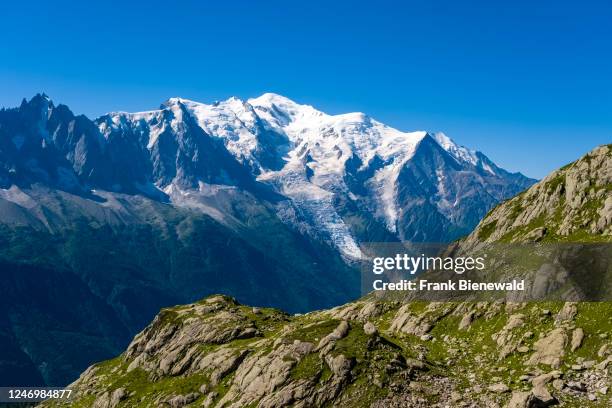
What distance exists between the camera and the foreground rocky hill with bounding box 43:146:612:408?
82688 millimetres

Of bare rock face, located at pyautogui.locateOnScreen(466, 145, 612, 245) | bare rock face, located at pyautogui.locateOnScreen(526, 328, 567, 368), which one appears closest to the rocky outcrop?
bare rock face, located at pyautogui.locateOnScreen(526, 328, 567, 368)

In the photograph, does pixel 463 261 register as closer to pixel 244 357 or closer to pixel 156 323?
pixel 244 357

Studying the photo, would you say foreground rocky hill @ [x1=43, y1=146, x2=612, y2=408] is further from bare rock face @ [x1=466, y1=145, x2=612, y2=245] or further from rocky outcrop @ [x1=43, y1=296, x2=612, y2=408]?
bare rock face @ [x1=466, y1=145, x2=612, y2=245]

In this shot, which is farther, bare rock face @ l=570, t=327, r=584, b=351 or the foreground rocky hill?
bare rock face @ l=570, t=327, r=584, b=351

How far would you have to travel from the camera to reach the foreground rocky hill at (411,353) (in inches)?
3255

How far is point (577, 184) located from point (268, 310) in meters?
70.4

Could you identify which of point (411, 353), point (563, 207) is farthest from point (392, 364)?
point (563, 207)

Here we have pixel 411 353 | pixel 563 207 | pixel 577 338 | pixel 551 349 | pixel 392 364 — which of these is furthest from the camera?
pixel 563 207

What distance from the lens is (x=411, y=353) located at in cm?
9569

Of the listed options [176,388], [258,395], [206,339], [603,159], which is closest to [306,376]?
[258,395]

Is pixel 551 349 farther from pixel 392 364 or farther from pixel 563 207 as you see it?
pixel 563 207

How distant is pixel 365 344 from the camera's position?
94750 millimetres

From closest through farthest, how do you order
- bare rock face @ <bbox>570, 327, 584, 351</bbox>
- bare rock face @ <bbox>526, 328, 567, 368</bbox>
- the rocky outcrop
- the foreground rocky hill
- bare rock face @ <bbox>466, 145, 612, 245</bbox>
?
1. the rocky outcrop
2. the foreground rocky hill
3. bare rock face @ <bbox>526, 328, 567, 368</bbox>
4. bare rock face @ <bbox>570, 327, 584, 351</bbox>
5. bare rock face @ <bbox>466, 145, 612, 245</bbox>

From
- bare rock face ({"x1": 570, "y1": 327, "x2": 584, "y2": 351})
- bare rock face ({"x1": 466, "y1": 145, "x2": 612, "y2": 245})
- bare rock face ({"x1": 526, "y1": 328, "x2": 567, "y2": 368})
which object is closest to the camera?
bare rock face ({"x1": 526, "y1": 328, "x2": 567, "y2": 368})
